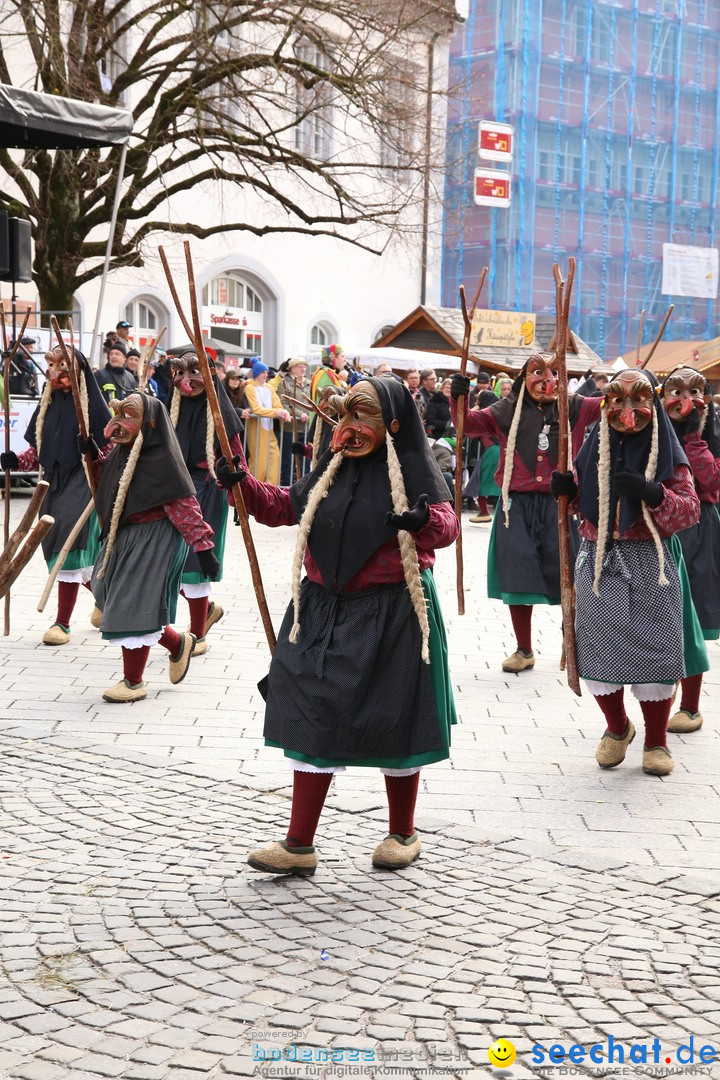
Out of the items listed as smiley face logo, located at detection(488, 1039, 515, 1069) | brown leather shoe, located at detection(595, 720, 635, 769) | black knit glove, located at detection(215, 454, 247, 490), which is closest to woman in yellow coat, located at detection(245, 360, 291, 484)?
brown leather shoe, located at detection(595, 720, 635, 769)

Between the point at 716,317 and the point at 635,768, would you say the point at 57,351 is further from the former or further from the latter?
the point at 716,317

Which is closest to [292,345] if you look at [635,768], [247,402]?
[247,402]

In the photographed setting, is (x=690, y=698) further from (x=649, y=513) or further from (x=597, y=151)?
(x=597, y=151)

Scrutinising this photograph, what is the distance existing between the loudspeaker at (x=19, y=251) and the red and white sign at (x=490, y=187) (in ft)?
68.3

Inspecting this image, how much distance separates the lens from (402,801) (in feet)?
16.4

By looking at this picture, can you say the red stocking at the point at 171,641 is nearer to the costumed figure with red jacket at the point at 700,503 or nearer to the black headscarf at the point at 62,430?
the black headscarf at the point at 62,430

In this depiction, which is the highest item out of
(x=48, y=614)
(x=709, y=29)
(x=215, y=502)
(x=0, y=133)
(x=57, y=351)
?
(x=709, y=29)

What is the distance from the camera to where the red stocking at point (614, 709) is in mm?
6391

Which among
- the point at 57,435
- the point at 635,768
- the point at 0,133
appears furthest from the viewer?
the point at 57,435

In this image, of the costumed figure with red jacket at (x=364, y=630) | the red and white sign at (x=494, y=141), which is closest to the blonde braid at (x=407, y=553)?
the costumed figure with red jacket at (x=364, y=630)

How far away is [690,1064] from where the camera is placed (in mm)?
3500

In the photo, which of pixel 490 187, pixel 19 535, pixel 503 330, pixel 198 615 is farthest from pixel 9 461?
pixel 503 330

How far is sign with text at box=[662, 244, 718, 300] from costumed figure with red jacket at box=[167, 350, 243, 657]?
30.9 metres

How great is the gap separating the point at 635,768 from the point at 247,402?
466 inches
